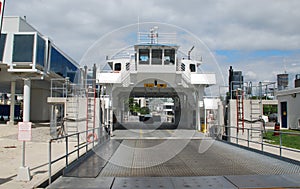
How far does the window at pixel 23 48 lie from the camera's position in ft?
85.4

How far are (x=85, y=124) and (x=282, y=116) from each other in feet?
78.2

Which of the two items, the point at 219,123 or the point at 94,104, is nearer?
the point at 94,104

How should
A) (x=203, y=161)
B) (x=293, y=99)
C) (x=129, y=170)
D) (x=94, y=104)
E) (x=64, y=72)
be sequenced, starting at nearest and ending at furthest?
1. (x=129, y=170)
2. (x=203, y=161)
3. (x=94, y=104)
4. (x=293, y=99)
5. (x=64, y=72)

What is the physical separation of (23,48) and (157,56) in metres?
11.1

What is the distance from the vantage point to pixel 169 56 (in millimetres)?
24875

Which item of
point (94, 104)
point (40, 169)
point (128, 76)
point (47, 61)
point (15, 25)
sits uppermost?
point (15, 25)

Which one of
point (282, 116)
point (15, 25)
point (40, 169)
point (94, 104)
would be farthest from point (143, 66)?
point (282, 116)

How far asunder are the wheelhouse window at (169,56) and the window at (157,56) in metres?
0.49

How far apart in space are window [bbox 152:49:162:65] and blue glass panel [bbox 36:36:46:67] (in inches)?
388

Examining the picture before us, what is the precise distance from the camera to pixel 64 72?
3669cm

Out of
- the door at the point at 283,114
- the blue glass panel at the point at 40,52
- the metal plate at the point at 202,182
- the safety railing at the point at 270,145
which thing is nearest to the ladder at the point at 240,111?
the safety railing at the point at 270,145

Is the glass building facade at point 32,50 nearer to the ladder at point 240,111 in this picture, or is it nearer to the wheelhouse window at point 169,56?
the wheelhouse window at point 169,56

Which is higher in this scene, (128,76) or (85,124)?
(128,76)

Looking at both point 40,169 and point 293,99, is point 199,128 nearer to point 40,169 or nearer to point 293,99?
point 293,99
